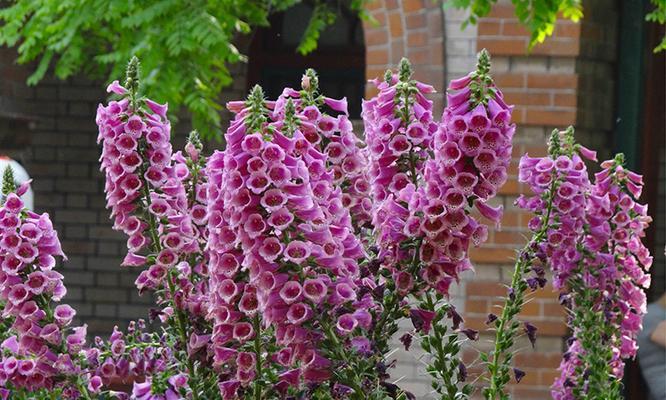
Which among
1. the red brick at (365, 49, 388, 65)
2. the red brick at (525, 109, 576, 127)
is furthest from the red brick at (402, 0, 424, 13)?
the red brick at (525, 109, 576, 127)

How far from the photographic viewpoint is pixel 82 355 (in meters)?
3.02

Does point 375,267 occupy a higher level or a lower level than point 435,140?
lower

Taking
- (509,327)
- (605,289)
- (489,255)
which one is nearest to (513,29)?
(489,255)

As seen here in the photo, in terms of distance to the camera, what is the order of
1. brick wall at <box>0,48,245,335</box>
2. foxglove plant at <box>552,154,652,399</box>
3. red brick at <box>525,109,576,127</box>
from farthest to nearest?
1. brick wall at <box>0,48,245,335</box>
2. red brick at <box>525,109,576,127</box>
3. foxglove plant at <box>552,154,652,399</box>

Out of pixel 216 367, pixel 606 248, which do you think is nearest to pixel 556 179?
pixel 606 248

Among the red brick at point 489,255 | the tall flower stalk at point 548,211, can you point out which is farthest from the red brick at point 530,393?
the tall flower stalk at point 548,211

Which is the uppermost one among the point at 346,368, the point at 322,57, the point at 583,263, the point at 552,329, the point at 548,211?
the point at 322,57

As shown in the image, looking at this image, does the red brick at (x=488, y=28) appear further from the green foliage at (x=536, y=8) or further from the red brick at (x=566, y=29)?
the green foliage at (x=536, y=8)

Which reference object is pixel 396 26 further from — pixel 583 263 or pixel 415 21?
pixel 583 263

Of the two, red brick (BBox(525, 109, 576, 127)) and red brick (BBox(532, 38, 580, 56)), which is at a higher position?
red brick (BBox(532, 38, 580, 56))

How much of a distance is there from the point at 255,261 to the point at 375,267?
0.34 m

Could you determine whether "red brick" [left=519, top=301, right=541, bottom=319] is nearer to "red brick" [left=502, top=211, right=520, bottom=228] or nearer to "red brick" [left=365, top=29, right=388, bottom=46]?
"red brick" [left=502, top=211, right=520, bottom=228]

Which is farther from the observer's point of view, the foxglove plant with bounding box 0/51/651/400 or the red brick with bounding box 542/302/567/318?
the red brick with bounding box 542/302/567/318

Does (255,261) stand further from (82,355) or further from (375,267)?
(82,355)
